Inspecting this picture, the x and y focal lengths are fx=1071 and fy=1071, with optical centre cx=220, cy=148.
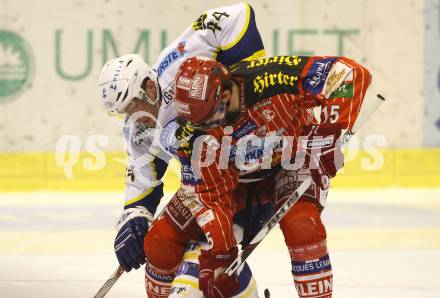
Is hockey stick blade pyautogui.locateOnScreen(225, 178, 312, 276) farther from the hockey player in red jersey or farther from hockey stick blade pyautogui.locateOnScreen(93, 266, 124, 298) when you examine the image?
hockey stick blade pyautogui.locateOnScreen(93, 266, 124, 298)

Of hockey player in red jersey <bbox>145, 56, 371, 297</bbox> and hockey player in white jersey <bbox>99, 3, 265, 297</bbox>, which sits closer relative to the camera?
hockey player in red jersey <bbox>145, 56, 371, 297</bbox>

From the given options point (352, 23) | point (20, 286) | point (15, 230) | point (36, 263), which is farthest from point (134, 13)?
point (20, 286)

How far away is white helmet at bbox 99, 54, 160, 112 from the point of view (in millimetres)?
4305

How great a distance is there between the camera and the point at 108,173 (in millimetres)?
9555

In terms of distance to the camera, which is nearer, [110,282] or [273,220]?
[273,220]

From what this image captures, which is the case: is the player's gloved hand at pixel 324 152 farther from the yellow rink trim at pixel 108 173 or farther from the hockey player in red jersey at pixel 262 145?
the yellow rink trim at pixel 108 173

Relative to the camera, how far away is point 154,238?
4.29 meters

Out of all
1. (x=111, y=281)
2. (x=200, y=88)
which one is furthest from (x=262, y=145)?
(x=111, y=281)

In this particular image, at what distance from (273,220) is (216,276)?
30 centimetres

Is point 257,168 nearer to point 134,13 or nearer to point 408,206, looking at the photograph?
point 408,206

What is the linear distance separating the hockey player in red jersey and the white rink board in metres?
1.21

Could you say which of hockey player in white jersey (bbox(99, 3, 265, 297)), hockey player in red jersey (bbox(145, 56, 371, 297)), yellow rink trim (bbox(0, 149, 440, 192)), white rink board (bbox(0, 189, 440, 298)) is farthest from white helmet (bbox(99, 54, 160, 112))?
yellow rink trim (bbox(0, 149, 440, 192))

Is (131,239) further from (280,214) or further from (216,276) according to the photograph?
(280,214)

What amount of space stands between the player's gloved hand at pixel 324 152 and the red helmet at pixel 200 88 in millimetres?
392
